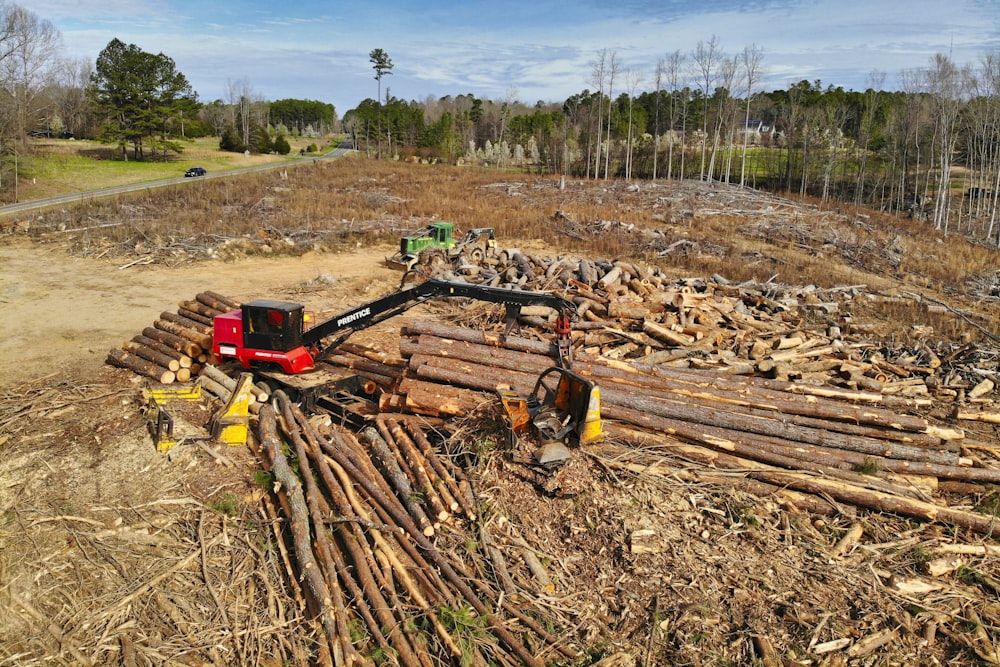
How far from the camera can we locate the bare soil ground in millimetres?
5117

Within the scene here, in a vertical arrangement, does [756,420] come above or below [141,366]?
above

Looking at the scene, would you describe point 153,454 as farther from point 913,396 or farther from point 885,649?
point 913,396

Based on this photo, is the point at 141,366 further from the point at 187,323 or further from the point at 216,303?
the point at 216,303

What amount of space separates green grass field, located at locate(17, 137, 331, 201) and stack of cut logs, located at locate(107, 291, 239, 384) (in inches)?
1169

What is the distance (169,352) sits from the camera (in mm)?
10242

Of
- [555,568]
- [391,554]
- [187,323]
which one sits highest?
[187,323]

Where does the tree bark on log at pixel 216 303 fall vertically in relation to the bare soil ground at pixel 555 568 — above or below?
above

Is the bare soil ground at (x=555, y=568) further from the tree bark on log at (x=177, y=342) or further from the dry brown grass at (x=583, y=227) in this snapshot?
the dry brown grass at (x=583, y=227)

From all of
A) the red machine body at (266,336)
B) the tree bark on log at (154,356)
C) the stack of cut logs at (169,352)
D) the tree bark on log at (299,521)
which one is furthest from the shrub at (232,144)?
the tree bark on log at (299,521)

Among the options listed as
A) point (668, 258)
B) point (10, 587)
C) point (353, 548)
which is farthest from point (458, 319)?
point (668, 258)

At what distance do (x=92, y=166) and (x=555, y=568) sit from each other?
50.3 m

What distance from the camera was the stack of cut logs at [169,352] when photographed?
32.3 ft

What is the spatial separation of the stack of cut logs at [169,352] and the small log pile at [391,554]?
3.07 m

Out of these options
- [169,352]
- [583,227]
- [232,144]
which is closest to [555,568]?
[169,352]
